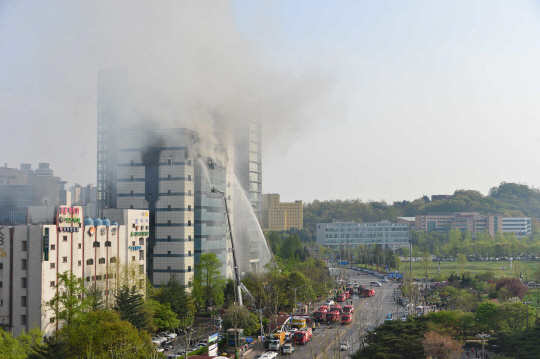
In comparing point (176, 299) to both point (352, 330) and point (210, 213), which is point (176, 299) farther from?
point (210, 213)

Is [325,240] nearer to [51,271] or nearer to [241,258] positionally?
[241,258]

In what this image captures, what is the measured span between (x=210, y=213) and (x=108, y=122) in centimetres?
2161

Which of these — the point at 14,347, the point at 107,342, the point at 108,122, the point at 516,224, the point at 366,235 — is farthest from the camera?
the point at 516,224

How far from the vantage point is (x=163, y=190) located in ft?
214

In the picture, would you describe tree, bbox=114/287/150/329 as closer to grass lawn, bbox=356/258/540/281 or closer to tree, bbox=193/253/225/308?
tree, bbox=193/253/225/308

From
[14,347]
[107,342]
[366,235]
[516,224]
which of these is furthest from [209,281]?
[516,224]

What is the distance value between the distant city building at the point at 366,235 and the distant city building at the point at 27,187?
283 ft

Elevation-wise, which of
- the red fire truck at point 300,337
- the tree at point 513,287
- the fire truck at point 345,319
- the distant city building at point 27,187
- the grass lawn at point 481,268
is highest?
the distant city building at point 27,187

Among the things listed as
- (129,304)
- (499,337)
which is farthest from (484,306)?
(129,304)

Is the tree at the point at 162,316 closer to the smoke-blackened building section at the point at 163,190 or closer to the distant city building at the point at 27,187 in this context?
the smoke-blackened building section at the point at 163,190

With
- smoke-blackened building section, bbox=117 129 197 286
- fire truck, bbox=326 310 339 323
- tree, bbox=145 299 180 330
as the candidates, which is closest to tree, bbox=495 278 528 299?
fire truck, bbox=326 310 339 323

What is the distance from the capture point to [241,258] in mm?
78312

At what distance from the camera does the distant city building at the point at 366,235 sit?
568 ft

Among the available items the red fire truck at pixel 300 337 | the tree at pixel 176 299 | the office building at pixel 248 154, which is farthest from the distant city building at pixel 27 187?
the red fire truck at pixel 300 337
